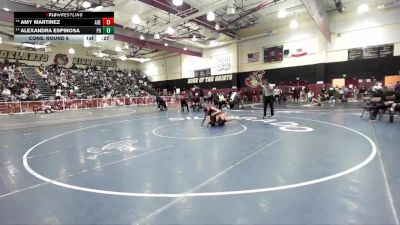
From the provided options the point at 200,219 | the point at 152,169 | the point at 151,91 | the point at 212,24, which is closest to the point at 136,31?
the point at 212,24

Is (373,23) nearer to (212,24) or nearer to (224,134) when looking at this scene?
(212,24)

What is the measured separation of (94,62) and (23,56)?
9.40m

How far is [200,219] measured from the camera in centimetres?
264

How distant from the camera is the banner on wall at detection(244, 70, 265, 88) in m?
28.3

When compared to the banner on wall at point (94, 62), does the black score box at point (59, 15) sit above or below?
below

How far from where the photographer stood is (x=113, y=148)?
6.24 meters

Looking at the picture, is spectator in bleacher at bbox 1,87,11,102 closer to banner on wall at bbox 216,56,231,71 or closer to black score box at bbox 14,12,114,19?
black score box at bbox 14,12,114,19

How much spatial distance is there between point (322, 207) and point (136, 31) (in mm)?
22723

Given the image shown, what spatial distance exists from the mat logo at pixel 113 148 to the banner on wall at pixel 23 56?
31.7 meters

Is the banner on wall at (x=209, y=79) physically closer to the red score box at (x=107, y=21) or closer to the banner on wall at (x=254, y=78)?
the banner on wall at (x=254, y=78)

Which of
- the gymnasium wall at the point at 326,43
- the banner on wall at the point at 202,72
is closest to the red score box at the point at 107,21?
the gymnasium wall at the point at 326,43

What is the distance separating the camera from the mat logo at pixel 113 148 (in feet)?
18.7

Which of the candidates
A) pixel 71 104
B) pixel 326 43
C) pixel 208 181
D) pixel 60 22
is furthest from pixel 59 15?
pixel 326 43

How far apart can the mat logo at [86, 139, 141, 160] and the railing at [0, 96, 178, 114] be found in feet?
58.1
